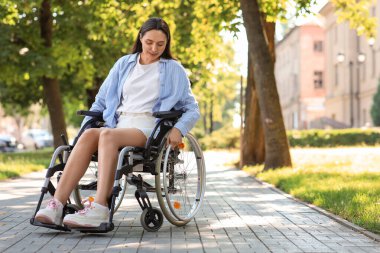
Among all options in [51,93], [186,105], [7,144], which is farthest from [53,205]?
[7,144]

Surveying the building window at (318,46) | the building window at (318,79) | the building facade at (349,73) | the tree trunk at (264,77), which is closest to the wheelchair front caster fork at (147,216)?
the tree trunk at (264,77)

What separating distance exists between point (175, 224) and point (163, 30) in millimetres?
1644

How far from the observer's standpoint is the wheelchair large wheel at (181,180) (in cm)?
671

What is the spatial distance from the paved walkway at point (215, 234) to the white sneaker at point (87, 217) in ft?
0.41

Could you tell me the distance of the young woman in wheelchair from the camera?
6.40 m

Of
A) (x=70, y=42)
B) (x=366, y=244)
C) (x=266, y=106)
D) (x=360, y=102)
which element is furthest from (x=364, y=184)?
(x=360, y=102)

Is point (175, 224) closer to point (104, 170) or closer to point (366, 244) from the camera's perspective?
point (104, 170)

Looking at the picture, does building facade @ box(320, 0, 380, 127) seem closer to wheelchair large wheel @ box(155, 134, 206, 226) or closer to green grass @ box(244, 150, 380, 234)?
green grass @ box(244, 150, 380, 234)

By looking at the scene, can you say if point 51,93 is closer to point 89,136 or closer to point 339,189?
point 339,189

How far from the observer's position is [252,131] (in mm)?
18000

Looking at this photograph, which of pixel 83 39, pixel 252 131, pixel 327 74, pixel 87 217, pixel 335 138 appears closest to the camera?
pixel 87 217

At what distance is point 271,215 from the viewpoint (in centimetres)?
820

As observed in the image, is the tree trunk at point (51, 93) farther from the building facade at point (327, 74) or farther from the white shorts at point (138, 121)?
the building facade at point (327, 74)

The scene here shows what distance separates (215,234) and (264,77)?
359 inches
